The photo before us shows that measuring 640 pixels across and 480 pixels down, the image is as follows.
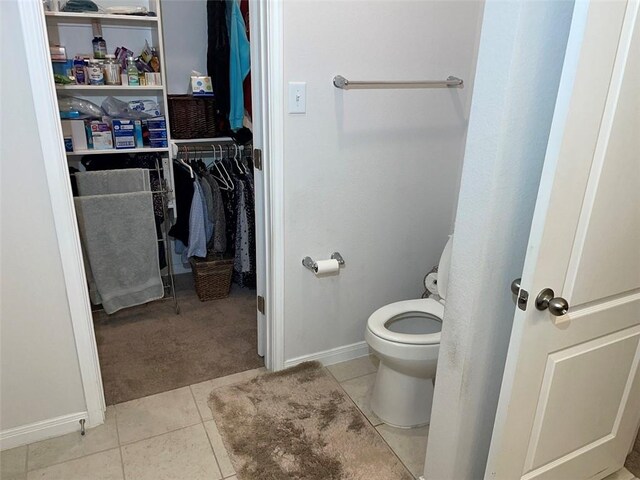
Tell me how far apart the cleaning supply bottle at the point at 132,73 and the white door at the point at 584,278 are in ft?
8.34

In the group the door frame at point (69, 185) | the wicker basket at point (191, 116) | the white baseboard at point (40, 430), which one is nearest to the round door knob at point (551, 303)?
the door frame at point (69, 185)

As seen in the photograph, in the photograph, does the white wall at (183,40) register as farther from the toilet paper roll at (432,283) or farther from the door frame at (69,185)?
the toilet paper roll at (432,283)

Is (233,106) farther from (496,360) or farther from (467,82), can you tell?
(496,360)

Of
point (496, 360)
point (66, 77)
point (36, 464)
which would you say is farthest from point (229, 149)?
point (496, 360)

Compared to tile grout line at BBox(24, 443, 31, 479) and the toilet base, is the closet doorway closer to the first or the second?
tile grout line at BBox(24, 443, 31, 479)

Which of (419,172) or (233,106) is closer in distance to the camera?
(419,172)

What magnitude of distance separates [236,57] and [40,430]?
2256 mm

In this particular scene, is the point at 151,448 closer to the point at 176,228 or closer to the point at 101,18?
the point at 176,228

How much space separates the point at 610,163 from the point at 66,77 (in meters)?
2.79

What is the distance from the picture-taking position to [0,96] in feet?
4.94

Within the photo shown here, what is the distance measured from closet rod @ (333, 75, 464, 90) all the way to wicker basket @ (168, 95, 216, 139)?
4.33 feet

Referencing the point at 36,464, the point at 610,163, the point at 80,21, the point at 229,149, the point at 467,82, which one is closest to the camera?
the point at 610,163

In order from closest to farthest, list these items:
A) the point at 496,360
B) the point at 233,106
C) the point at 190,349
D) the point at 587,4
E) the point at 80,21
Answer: the point at 587,4 < the point at 496,360 < the point at 190,349 < the point at 80,21 < the point at 233,106

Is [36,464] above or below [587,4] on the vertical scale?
below
